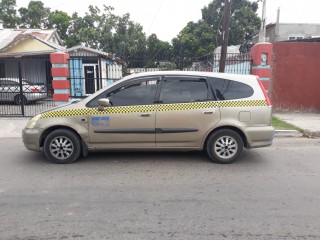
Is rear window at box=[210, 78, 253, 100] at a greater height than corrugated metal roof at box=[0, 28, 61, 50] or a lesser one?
lesser

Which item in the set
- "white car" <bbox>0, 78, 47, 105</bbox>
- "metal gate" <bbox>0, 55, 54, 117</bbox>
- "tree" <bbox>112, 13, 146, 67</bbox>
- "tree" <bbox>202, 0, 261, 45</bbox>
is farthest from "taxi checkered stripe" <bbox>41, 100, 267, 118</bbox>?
"tree" <bbox>202, 0, 261, 45</bbox>

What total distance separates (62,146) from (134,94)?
5.27 feet

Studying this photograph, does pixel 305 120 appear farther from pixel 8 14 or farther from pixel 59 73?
pixel 8 14

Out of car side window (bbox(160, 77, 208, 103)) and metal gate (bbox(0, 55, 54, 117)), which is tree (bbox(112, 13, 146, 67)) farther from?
car side window (bbox(160, 77, 208, 103))

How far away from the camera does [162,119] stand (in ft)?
18.0

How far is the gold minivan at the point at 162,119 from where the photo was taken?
5.48m

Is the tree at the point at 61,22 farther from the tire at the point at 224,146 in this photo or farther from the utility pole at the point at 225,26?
the tire at the point at 224,146

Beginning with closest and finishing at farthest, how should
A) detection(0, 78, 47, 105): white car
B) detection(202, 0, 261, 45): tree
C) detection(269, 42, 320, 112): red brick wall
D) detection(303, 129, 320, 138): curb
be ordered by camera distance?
detection(303, 129, 320, 138): curb, detection(269, 42, 320, 112): red brick wall, detection(0, 78, 47, 105): white car, detection(202, 0, 261, 45): tree

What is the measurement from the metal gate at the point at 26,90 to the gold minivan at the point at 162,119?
6310mm

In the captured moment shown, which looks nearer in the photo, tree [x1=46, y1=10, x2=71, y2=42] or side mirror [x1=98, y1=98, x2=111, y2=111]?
side mirror [x1=98, y1=98, x2=111, y2=111]

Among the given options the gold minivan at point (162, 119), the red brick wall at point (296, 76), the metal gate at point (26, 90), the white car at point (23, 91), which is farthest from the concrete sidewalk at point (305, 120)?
the white car at point (23, 91)

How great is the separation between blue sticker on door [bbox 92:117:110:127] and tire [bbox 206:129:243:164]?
1856mm

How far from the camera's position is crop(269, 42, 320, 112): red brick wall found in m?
11.4

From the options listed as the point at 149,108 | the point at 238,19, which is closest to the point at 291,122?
the point at 149,108
